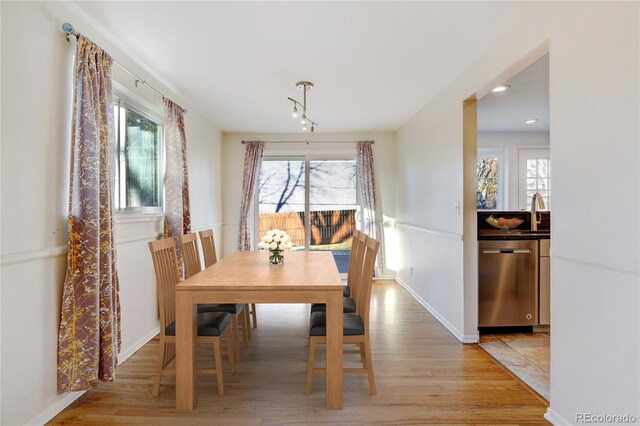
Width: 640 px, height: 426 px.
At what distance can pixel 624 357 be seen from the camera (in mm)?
1489

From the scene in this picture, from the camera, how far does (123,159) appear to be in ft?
9.52

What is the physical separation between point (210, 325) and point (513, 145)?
210 inches

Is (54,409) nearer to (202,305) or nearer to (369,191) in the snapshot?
(202,305)

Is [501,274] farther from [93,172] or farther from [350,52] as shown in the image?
[93,172]

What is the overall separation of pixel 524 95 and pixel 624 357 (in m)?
→ 3.10

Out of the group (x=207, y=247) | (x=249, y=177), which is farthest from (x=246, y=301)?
(x=249, y=177)

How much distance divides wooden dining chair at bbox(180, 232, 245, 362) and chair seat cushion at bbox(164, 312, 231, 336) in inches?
7.8

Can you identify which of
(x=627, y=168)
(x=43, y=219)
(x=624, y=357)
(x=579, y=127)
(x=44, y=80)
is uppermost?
(x=44, y=80)

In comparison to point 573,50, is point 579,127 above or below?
below

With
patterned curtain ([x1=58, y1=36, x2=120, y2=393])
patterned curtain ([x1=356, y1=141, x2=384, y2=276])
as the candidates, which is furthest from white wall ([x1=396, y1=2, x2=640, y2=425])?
patterned curtain ([x1=356, y1=141, x2=384, y2=276])

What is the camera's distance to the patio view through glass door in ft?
19.4

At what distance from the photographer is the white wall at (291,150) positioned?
5.70 metres

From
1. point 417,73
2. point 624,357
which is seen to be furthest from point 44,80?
point 624,357

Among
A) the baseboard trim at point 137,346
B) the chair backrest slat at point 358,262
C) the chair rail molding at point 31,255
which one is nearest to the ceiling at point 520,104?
the chair backrest slat at point 358,262
